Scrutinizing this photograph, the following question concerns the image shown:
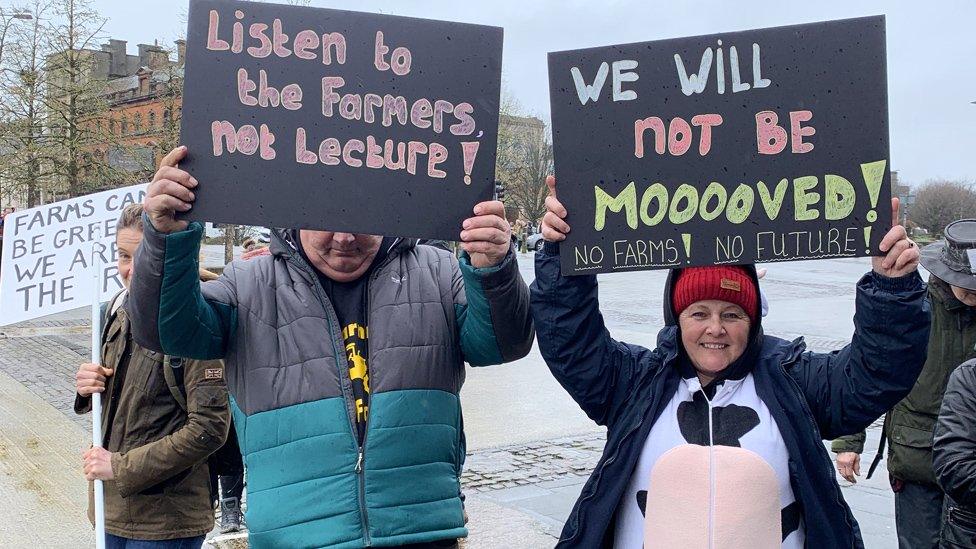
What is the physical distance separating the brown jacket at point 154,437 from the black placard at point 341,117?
1021 mm

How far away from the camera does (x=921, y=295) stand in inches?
85.9

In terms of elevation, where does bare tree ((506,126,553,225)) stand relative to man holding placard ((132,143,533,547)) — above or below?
above

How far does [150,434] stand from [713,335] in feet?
6.70

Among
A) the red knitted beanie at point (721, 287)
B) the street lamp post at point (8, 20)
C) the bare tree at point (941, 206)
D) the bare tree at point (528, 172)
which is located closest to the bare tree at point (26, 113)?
the street lamp post at point (8, 20)

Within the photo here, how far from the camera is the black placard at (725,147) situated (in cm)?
227

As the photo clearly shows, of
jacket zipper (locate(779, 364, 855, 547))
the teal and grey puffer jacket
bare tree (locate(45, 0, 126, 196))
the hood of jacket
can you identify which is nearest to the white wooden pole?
the teal and grey puffer jacket

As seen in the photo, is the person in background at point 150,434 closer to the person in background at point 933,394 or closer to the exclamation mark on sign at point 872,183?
the exclamation mark on sign at point 872,183

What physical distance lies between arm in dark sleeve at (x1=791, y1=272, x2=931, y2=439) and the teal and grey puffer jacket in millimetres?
821

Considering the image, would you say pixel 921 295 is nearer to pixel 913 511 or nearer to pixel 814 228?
pixel 814 228

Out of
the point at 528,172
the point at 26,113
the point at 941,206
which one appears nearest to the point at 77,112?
the point at 26,113

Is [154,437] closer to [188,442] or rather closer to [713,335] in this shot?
[188,442]

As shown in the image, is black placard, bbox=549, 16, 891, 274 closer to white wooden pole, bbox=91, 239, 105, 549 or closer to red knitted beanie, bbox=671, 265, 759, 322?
red knitted beanie, bbox=671, 265, 759, 322

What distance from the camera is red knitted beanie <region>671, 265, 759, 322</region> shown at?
2.38 metres

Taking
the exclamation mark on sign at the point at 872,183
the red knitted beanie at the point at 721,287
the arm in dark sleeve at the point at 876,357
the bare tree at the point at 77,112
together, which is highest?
the bare tree at the point at 77,112
